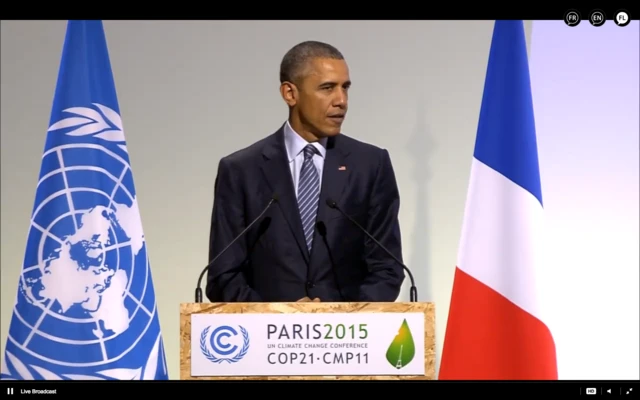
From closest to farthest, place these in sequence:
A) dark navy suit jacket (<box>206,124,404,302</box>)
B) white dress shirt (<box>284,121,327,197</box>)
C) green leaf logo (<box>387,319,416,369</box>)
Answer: green leaf logo (<box>387,319,416,369</box>)
dark navy suit jacket (<box>206,124,404,302</box>)
white dress shirt (<box>284,121,327,197</box>)

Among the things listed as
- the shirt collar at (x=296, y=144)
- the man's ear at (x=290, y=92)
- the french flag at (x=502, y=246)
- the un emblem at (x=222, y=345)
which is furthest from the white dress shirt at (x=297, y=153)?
the un emblem at (x=222, y=345)

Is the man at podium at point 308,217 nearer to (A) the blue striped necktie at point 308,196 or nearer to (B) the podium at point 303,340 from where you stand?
(A) the blue striped necktie at point 308,196

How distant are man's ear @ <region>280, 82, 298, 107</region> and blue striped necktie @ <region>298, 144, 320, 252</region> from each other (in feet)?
0.90

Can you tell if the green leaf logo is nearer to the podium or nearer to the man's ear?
the podium

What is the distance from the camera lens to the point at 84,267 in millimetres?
3941

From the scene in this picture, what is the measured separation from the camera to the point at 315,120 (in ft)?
12.6

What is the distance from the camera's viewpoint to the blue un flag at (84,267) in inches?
154

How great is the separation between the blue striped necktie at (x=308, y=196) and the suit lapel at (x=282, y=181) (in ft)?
0.08

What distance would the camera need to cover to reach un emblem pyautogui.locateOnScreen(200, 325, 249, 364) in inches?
123

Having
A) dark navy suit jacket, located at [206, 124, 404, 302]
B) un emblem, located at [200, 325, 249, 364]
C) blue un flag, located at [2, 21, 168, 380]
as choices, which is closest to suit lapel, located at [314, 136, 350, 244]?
dark navy suit jacket, located at [206, 124, 404, 302]

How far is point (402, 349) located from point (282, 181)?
3.41 feet

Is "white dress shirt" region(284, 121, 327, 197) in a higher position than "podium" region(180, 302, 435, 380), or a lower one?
higher

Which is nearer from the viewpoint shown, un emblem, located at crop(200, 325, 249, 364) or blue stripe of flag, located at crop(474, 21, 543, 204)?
un emblem, located at crop(200, 325, 249, 364)
